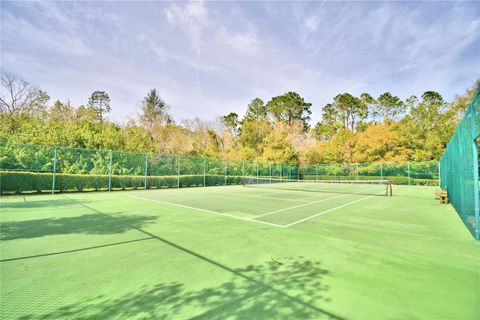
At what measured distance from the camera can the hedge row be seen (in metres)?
11.3

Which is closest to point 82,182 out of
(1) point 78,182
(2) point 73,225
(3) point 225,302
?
(1) point 78,182

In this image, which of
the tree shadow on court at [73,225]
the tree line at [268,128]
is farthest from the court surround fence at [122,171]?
the tree shadow on court at [73,225]

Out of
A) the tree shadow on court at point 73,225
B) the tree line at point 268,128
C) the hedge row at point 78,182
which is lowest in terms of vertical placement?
the tree shadow on court at point 73,225

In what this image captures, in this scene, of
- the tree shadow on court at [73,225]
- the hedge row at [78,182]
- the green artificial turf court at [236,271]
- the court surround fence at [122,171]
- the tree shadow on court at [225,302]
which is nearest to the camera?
the tree shadow on court at [225,302]

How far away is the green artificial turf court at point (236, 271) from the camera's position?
2160mm

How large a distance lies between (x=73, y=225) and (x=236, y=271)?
4.60 metres

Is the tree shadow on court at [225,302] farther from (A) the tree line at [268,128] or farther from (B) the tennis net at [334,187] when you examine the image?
(A) the tree line at [268,128]

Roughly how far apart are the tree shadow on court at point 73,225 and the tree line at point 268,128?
13548 mm

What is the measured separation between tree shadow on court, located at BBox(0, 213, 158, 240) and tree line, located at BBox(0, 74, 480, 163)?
13.5m

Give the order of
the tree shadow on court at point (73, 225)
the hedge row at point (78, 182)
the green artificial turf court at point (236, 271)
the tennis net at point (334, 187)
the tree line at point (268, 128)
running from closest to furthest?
the green artificial turf court at point (236, 271), the tree shadow on court at point (73, 225), the hedge row at point (78, 182), the tennis net at point (334, 187), the tree line at point (268, 128)

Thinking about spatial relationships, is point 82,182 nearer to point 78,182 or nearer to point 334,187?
point 78,182

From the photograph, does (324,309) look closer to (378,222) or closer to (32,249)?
(32,249)

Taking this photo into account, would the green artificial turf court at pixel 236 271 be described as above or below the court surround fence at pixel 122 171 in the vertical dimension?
below

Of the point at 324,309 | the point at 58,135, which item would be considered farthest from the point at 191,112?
the point at 324,309
